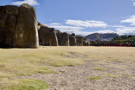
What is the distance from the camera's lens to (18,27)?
102ft

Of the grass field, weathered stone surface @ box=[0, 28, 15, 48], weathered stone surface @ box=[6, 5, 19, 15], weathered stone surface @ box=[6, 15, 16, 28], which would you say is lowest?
the grass field

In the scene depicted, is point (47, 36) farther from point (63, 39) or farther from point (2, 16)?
point (2, 16)

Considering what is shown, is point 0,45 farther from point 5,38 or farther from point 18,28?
point 18,28

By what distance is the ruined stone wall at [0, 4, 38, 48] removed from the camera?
101 feet

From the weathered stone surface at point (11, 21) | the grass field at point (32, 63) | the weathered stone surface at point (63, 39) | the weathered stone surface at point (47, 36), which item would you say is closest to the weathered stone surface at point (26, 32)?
the weathered stone surface at point (11, 21)

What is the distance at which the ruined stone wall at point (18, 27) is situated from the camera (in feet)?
101

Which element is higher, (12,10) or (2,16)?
(12,10)

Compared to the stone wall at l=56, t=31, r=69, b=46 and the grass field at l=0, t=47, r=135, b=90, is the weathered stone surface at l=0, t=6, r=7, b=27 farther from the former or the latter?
the stone wall at l=56, t=31, r=69, b=46

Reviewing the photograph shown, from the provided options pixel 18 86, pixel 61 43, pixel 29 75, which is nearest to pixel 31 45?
pixel 29 75

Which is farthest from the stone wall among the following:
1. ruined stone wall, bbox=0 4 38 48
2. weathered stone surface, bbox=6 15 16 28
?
weathered stone surface, bbox=6 15 16 28

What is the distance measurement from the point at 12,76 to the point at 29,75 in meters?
1.13

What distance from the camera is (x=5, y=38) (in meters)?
32.6

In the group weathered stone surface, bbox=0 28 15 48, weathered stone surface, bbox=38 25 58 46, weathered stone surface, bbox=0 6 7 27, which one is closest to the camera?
weathered stone surface, bbox=0 28 15 48

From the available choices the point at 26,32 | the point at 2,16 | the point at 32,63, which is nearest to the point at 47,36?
the point at 2,16
